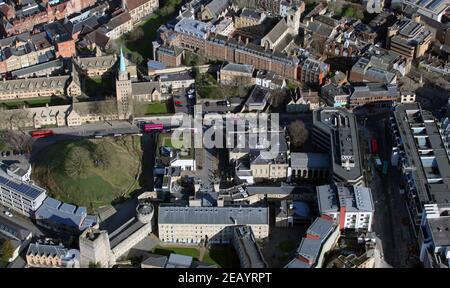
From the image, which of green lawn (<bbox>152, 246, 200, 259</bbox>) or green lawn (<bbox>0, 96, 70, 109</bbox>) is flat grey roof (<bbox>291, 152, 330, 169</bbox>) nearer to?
green lawn (<bbox>152, 246, 200, 259</bbox>)

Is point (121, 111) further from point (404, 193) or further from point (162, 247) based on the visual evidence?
point (404, 193)

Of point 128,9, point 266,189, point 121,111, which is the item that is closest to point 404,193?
point 266,189

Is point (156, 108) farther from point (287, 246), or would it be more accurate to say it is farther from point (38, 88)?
point (287, 246)

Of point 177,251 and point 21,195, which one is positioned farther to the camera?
point 21,195

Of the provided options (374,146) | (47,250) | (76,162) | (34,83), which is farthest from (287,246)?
(34,83)

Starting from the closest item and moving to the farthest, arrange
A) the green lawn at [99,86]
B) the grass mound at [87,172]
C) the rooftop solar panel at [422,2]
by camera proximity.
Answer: the grass mound at [87,172] → the green lawn at [99,86] → the rooftop solar panel at [422,2]

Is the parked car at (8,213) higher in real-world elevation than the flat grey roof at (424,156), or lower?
lower

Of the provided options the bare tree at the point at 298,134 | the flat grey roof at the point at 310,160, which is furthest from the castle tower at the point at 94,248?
the bare tree at the point at 298,134

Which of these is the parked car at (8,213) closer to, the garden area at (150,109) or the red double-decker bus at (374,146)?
the garden area at (150,109)
